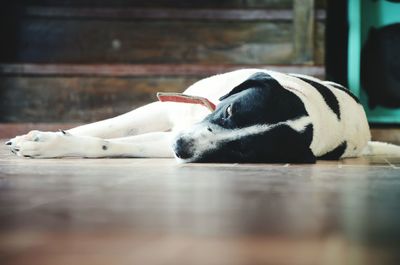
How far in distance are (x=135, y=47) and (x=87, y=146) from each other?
281cm

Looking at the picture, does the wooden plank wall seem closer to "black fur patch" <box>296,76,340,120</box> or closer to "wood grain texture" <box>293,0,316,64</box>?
"wood grain texture" <box>293,0,316,64</box>

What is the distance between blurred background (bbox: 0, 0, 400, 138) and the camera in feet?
15.5

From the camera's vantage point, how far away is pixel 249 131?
7.23 feet

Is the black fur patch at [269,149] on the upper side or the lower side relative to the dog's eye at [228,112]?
lower

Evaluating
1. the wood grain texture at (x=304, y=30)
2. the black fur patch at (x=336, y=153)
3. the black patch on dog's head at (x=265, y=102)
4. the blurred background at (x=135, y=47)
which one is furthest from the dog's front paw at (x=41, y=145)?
the wood grain texture at (x=304, y=30)

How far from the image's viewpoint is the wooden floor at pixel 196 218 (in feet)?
2.50

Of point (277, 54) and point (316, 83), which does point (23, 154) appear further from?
point (277, 54)

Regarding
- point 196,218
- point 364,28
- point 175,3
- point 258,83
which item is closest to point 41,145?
point 258,83

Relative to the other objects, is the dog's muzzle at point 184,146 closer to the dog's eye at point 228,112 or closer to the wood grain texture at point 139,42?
the dog's eye at point 228,112

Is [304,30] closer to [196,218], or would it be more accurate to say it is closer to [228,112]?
[228,112]

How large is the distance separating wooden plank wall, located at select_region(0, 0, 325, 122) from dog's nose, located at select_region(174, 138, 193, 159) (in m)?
2.43

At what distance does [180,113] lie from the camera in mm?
2732

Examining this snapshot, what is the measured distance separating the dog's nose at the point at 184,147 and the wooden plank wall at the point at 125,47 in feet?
7.98

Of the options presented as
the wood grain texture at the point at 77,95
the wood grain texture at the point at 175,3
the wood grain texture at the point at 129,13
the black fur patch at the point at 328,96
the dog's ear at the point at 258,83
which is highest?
the wood grain texture at the point at 175,3
